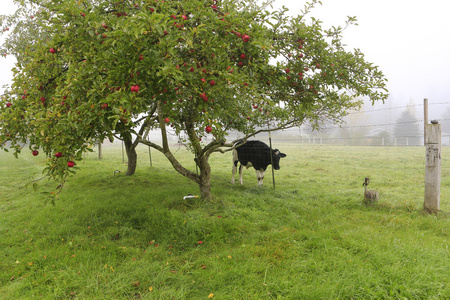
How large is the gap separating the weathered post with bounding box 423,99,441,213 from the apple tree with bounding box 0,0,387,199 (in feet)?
5.68

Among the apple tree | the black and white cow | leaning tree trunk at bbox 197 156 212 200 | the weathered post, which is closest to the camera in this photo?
the apple tree

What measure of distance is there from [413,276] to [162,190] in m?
6.45

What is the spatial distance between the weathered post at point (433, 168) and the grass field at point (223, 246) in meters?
0.31

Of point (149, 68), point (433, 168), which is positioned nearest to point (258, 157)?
point (433, 168)

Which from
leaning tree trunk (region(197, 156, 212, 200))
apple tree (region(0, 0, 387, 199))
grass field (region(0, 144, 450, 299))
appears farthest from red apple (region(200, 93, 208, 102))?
leaning tree trunk (region(197, 156, 212, 200))

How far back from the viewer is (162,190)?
815 centimetres

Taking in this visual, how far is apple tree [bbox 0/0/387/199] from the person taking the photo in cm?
363

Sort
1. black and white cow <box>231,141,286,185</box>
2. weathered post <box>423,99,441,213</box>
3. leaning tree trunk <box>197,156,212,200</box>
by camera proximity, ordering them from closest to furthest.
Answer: weathered post <box>423,99,441,213</box> < leaning tree trunk <box>197,156,212,200</box> < black and white cow <box>231,141,286,185</box>

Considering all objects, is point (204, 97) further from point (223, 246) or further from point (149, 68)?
point (223, 246)

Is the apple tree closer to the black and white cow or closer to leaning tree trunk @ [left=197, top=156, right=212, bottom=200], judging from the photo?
leaning tree trunk @ [left=197, top=156, right=212, bottom=200]

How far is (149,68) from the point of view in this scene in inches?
144

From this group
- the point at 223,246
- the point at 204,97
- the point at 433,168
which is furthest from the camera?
the point at 433,168

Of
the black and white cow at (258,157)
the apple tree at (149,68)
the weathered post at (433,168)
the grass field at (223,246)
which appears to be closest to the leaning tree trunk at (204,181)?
the grass field at (223,246)

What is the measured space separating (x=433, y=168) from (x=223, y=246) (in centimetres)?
547
